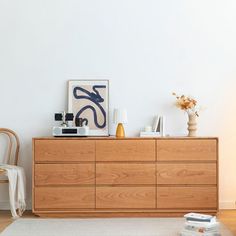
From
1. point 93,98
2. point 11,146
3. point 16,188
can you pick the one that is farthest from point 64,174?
point 93,98

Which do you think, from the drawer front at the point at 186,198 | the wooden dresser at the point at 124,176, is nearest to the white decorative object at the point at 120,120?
the wooden dresser at the point at 124,176

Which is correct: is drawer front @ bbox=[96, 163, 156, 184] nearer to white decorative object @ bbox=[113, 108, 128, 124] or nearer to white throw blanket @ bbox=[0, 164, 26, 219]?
white decorative object @ bbox=[113, 108, 128, 124]

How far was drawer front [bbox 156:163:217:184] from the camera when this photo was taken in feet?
15.4

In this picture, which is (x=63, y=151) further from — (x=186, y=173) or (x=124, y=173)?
(x=186, y=173)

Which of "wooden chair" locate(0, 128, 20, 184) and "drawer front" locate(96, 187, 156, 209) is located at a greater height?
"wooden chair" locate(0, 128, 20, 184)

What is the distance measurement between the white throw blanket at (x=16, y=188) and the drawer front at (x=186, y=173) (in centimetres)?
138

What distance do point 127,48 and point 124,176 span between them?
1.43 meters

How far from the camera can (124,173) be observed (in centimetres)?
468

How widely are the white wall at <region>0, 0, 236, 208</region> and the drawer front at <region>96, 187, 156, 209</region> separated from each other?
0.75 m

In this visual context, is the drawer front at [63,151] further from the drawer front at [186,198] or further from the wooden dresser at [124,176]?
the drawer front at [186,198]

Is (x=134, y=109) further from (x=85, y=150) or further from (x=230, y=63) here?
(x=230, y=63)

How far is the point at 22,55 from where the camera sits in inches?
203

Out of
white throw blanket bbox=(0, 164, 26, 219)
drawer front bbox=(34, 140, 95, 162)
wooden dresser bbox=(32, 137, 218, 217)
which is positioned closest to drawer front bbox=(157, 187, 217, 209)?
wooden dresser bbox=(32, 137, 218, 217)

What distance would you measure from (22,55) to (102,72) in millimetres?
895
